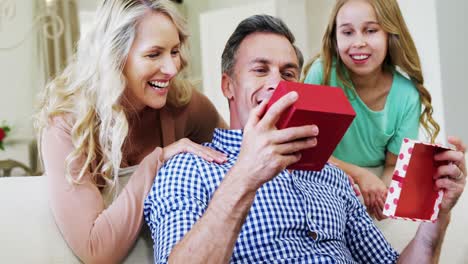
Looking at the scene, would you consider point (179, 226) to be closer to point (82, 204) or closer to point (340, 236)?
point (82, 204)

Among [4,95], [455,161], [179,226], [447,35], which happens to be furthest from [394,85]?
[4,95]

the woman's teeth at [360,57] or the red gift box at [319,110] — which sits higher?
the red gift box at [319,110]

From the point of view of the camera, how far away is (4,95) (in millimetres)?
4996

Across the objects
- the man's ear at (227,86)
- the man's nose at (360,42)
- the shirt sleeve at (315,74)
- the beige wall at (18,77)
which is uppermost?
the man's nose at (360,42)

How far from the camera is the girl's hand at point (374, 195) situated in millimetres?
1633

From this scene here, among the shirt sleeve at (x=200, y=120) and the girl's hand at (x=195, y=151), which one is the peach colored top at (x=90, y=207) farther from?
the shirt sleeve at (x=200, y=120)

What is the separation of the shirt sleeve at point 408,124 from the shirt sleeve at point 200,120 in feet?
1.86

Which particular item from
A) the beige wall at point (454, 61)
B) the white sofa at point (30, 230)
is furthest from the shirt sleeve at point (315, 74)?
the beige wall at point (454, 61)

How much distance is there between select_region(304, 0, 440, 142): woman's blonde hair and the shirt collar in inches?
→ 22.7

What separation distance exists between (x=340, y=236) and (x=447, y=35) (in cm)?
210

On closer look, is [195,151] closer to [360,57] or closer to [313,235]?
[313,235]

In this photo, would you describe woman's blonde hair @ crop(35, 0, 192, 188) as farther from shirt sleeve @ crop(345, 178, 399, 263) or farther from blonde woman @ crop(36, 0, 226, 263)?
shirt sleeve @ crop(345, 178, 399, 263)

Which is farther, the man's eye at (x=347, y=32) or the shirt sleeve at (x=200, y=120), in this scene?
the man's eye at (x=347, y=32)

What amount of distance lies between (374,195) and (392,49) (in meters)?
0.51
